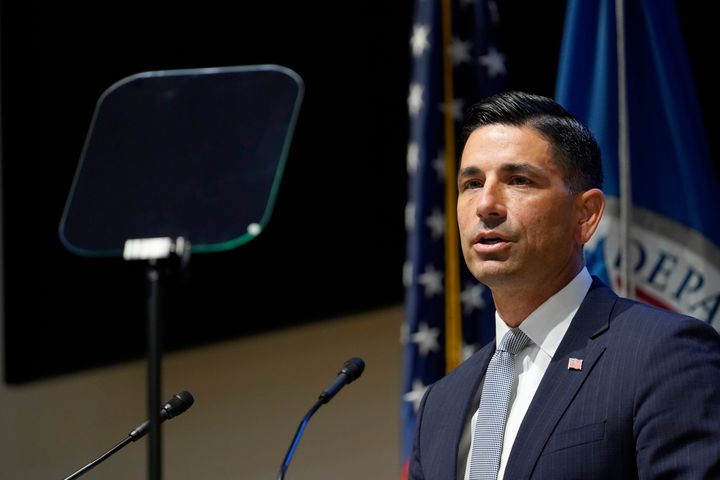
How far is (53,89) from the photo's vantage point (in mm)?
5004

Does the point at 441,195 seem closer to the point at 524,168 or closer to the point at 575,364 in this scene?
the point at 524,168

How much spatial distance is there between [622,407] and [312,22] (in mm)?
3322

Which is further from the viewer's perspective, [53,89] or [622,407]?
[53,89]

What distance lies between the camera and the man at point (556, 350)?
1808 millimetres

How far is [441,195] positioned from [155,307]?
210 centimetres

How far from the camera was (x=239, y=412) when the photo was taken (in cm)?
502

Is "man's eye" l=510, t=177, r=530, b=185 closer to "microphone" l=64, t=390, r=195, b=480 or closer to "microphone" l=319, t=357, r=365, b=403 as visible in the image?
"microphone" l=319, t=357, r=365, b=403

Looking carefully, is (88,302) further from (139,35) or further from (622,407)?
(622,407)

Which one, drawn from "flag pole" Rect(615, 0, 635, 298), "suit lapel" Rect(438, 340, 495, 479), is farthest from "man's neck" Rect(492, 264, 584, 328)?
"flag pole" Rect(615, 0, 635, 298)

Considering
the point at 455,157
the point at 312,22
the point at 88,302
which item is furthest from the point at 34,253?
the point at 455,157

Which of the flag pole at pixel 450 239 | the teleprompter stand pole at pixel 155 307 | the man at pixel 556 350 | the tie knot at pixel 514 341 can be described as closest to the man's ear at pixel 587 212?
the man at pixel 556 350

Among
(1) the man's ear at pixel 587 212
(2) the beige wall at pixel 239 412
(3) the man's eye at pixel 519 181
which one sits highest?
(3) the man's eye at pixel 519 181

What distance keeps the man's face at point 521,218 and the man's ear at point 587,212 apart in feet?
0.04

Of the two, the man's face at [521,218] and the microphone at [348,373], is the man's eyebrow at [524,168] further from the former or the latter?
the microphone at [348,373]
